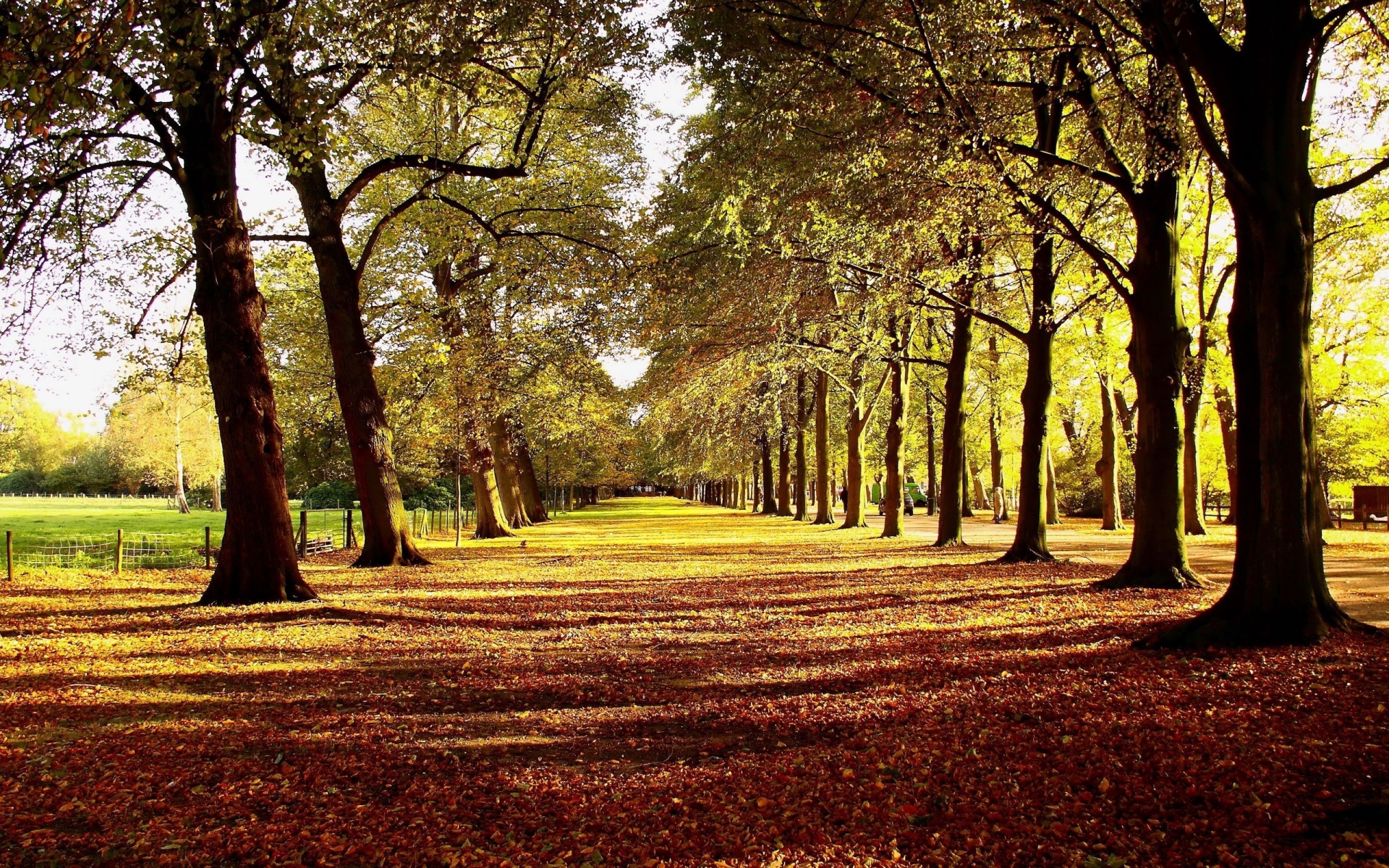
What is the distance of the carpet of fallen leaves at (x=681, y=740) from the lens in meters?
3.99

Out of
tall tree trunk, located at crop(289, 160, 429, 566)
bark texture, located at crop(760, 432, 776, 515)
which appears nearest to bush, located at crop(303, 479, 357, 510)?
bark texture, located at crop(760, 432, 776, 515)

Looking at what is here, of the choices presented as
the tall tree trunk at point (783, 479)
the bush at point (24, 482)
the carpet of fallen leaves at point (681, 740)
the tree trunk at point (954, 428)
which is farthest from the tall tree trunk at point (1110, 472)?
the bush at point (24, 482)

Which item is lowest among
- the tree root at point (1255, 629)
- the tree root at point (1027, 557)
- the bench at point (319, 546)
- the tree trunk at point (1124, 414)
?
the bench at point (319, 546)

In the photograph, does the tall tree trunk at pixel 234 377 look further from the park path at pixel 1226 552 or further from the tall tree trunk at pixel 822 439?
the tall tree trunk at pixel 822 439

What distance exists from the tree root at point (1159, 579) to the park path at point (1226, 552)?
923mm

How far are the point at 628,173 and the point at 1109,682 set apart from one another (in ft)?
61.6

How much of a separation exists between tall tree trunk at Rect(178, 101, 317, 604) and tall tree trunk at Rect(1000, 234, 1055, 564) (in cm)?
1251

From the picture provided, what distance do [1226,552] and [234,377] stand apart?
19.3 metres

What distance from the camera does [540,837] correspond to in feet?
13.7

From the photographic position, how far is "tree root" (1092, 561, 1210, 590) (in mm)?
11445

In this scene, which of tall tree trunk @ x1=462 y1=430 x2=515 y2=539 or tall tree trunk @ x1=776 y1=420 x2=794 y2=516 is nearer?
tall tree trunk @ x1=462 y1=430 x2=515 y2=539

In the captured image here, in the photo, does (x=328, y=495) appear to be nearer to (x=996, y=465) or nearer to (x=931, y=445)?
(x=931, y=445)

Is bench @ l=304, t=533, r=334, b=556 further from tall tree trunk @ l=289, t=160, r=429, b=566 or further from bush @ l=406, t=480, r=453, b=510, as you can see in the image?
bush @ l=406, t=480, r=453, b=510

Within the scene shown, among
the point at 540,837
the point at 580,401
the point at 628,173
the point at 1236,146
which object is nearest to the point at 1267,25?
the point at 1236,146
